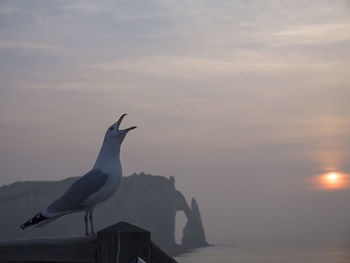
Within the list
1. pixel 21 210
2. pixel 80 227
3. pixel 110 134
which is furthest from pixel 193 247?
pixel 110 134

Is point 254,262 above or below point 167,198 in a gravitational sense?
below

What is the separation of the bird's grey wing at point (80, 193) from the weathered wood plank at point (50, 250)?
1754 millimetres

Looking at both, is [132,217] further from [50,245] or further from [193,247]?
[50,245]

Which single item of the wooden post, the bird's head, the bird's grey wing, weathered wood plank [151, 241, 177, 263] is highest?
the bird's head

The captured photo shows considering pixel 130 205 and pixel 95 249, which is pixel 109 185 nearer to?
pixel 95 249

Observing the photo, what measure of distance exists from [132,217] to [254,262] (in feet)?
97.0

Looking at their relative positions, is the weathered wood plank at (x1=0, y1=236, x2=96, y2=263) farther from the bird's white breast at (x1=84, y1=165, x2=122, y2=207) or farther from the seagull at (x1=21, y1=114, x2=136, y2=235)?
the bird's white breast at (x1=84, y1=165, x2=122, y2=207)

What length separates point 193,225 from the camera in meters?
152

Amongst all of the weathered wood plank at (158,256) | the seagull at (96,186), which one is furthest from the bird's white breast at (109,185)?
the weathered wood plank at (158,256)

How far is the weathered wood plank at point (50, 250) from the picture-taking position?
10.7 ft

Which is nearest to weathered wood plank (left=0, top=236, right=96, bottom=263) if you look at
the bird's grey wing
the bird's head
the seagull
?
the seagull

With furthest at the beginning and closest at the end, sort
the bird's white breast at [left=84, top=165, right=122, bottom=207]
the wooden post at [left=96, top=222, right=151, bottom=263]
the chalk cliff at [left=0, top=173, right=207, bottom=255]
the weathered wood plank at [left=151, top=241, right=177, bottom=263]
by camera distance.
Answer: the chalk cliff at [left=0, top=173, right=207, bottom=255], the bird's white breast at [left=84, top=165, right=122, bottom=207], the weathered wood plank at [left=151, top=241, right=177, bottom=263], the wooden post at [left=96, top=222, right=151, bottom=263]

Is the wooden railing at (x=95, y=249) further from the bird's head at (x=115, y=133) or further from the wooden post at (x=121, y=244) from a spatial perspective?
the bird's head at (x=115, y=133)

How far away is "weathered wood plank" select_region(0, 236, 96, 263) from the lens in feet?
10.7
